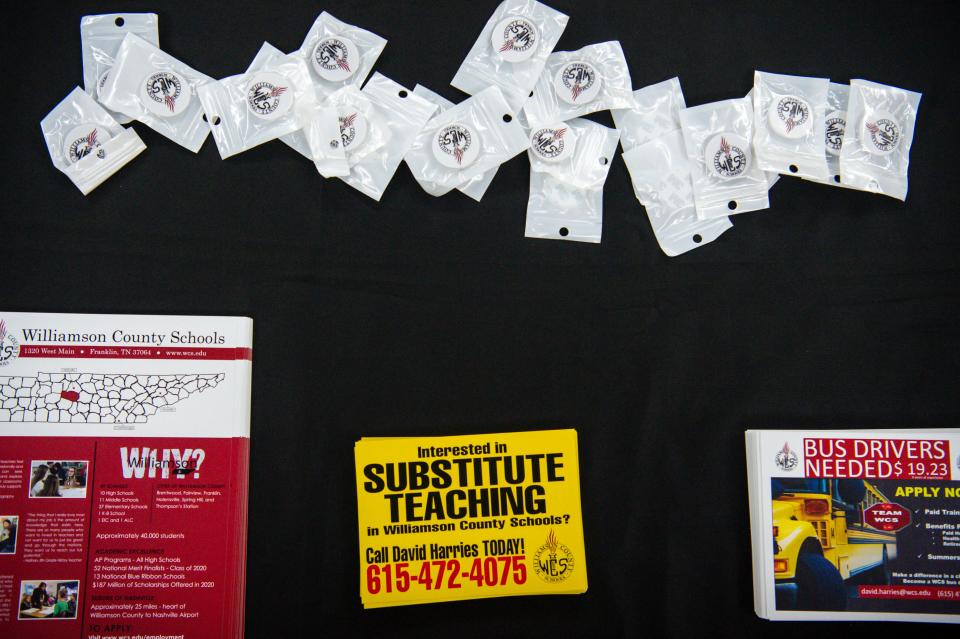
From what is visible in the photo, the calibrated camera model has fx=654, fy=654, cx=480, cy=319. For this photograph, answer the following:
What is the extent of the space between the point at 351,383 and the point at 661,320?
50cm

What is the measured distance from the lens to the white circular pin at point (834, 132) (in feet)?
3.50

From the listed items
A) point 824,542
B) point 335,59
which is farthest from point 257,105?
point 824,542

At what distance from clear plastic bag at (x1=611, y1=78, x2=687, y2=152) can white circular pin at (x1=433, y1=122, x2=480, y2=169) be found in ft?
0.78

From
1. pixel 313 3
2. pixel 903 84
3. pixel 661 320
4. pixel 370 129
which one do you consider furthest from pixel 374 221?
pixel 903 84

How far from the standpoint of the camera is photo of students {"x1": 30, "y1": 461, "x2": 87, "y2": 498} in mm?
953

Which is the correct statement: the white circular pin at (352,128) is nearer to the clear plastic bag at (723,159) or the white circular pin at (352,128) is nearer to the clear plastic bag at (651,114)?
the clear plastic bag at (651,114)

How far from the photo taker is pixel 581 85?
1.04 meters

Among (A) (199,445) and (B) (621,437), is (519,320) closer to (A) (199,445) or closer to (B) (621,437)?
(B) (621,437)

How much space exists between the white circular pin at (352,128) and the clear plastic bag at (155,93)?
0.21 m

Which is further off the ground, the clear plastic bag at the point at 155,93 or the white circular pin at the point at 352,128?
the clear plastic bag at the point at 155,93

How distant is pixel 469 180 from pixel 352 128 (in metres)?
0.20

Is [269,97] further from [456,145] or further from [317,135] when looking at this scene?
[456,145]

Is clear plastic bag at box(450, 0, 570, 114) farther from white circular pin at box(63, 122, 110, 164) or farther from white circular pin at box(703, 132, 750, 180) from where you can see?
white circular pin at box(63, 122, 110, 164)

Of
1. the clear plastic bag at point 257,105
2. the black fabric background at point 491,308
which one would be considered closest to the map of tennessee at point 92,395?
the black fabric background at point 491,308
